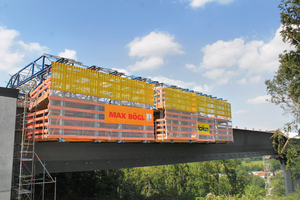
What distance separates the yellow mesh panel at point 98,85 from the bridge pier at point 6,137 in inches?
71.7

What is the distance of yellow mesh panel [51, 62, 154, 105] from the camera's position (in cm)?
1065

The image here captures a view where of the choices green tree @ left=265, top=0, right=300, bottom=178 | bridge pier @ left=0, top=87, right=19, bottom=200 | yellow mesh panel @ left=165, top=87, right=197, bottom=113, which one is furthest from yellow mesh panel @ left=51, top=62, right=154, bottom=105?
green tree @ left=265, top=0, right=300, bottom=178

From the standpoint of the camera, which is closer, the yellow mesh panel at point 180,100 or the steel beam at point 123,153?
the steel beam at point 123,153

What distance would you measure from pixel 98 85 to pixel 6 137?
4760 mm

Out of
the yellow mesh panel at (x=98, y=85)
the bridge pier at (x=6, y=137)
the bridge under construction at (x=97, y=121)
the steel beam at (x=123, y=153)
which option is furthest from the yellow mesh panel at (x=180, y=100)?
the bridge pier at (x=6, y=137)

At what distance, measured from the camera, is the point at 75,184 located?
24.7m

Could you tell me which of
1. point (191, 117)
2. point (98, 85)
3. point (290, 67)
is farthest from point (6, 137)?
point (290, 67)

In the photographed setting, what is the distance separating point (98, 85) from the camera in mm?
11977

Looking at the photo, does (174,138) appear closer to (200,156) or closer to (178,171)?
(200,156)

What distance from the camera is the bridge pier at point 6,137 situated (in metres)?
9.00

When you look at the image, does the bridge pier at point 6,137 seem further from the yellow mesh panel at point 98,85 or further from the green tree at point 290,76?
the green tree at point 290,76

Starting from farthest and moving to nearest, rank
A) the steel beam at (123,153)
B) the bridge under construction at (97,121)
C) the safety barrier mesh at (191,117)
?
the safety barrier mesh at (191,117), the steel beam at (123,153), the bridge under construction at (97,121)

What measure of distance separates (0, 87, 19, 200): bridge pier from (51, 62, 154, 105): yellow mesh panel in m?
1.82

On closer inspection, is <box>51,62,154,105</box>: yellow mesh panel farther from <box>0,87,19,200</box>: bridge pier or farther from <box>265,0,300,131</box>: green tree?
<box>265,0,300,131</box>: green tree
